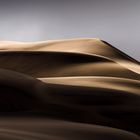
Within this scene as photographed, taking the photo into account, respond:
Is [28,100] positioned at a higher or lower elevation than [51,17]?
lower

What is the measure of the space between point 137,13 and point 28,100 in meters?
0.89

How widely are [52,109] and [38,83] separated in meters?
0.03

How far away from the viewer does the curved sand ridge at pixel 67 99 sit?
0.24 metres

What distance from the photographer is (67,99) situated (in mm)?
299

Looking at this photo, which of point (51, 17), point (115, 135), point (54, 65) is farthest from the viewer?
point (51, 17)

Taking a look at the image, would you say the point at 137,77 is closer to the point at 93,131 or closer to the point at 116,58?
the point at 116,58

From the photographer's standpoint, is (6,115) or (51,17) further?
(51,17)

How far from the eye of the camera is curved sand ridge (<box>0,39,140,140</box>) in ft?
0.78

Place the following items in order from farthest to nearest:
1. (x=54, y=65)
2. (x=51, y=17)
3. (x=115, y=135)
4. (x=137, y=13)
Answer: (x=51, y=17) < (x=137, y=13) < (x=54, y=65) < (x=115, y=135)

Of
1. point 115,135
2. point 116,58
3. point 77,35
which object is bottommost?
point 115,135

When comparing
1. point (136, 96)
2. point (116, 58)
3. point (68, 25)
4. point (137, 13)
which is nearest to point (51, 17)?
point (68, 25)

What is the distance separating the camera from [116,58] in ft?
1.63

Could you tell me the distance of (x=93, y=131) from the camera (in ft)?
0.79

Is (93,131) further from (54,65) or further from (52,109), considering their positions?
(54,65)
